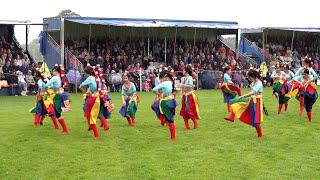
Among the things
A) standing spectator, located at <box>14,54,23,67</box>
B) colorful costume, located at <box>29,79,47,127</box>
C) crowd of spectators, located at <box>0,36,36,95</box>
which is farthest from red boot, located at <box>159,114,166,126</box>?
standing spectator, located at <box>14,54,23,67</box>

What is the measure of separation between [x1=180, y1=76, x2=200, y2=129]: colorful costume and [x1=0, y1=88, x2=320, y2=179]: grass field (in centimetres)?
40

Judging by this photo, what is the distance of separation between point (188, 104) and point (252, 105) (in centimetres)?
205

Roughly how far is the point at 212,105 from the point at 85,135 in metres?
8.03

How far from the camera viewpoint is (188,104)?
48.7 feet

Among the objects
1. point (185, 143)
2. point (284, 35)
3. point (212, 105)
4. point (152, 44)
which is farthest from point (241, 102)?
point (284, 35)

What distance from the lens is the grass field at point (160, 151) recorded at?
1004 cm

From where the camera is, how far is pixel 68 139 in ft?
43.9

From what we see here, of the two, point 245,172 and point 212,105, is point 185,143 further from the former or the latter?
point 212,105

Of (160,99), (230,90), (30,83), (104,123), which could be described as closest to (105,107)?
(104,123)

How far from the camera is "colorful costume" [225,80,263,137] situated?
1325 centimetres

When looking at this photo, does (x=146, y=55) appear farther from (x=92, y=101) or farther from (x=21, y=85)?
(x=92, y=101)

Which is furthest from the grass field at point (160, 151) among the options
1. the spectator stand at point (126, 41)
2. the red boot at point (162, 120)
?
the spectator stand at point (126, 41)

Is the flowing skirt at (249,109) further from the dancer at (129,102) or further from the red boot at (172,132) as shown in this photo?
the dancer at (129,102)

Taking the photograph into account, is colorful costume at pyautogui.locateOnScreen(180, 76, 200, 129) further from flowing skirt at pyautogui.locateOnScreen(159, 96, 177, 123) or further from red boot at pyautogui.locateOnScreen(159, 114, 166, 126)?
flowing skirt at pyautogui.locateOnScreen(159, 96, 177, 123)
